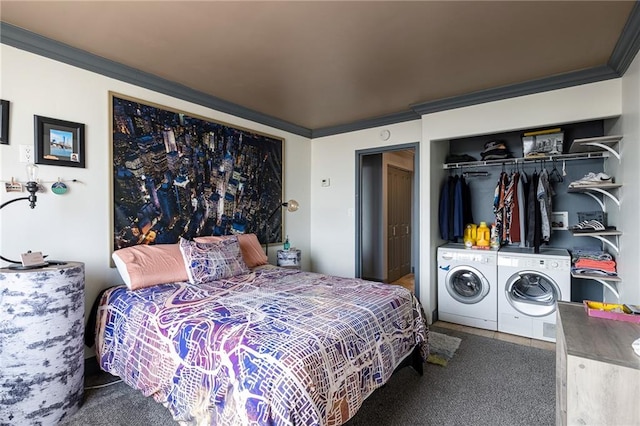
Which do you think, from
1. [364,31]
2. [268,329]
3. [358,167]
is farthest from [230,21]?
[358,167]

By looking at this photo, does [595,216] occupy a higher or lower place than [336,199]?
lower

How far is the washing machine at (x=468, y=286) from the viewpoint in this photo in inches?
130

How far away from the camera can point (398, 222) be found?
5.80m

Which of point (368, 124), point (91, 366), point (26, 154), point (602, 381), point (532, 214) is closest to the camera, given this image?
point (602, 381)

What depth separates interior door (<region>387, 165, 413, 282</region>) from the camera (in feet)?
18.0

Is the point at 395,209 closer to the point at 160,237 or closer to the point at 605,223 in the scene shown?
the point at 605,223

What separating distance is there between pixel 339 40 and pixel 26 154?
2354mm

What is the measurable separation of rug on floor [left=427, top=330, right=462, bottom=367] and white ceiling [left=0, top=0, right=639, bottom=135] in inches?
98.6

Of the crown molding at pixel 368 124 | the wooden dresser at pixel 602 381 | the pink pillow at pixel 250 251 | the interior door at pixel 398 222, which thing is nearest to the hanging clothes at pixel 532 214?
the crown molding at pixel 368 124

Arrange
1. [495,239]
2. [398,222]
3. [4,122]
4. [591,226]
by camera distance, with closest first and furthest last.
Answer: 1. [4,122]
2. [591,226]
3. [495,239]
4. [398,222]

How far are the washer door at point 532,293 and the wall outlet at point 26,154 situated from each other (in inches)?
169

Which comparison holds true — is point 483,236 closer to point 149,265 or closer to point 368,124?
point 368,124

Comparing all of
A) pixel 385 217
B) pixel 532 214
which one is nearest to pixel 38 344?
pixel 532 214

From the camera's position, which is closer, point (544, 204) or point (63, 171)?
point (63, 171)
